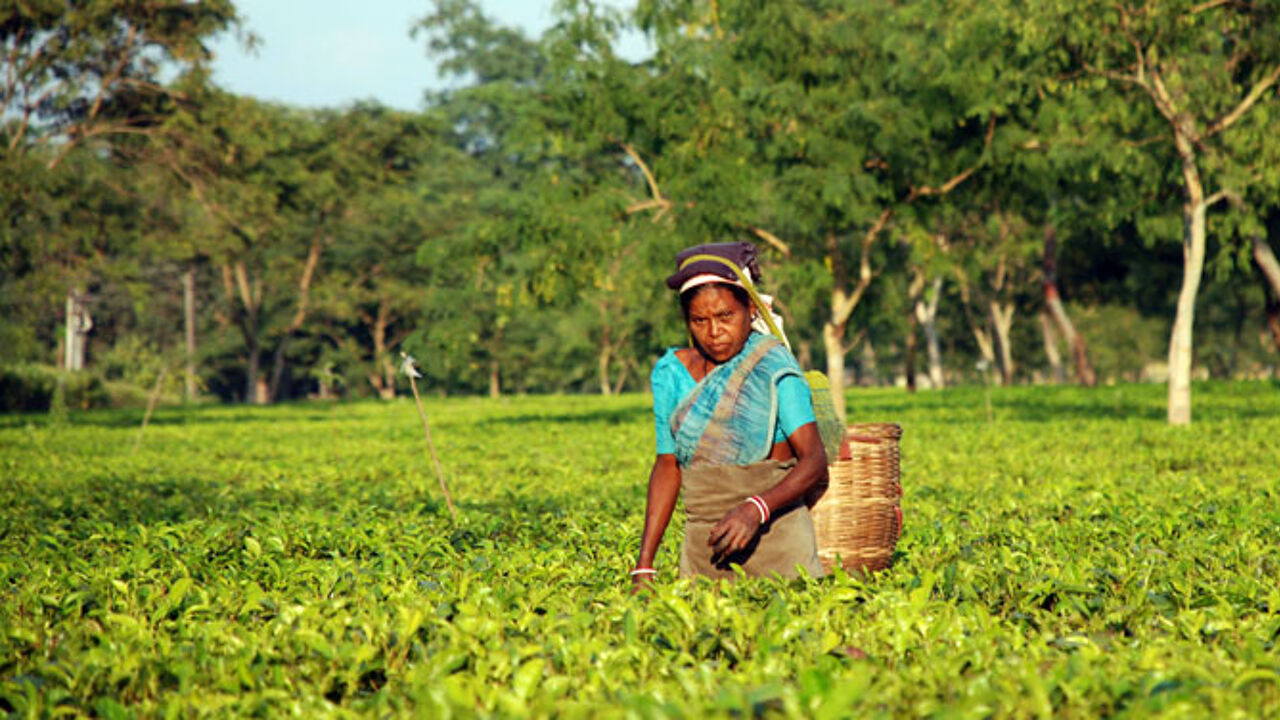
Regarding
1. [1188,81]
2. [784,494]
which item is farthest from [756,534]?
[1188,81]

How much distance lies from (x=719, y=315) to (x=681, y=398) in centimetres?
38

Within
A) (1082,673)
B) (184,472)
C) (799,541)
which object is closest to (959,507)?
(799,541)

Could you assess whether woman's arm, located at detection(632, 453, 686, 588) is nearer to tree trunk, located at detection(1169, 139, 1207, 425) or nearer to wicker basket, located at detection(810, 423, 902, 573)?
wicker basket, located at detection(810, 423, 902, 573)

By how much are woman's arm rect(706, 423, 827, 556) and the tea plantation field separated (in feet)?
0.78

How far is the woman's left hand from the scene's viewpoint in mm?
4730

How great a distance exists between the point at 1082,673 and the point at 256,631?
3.03 m

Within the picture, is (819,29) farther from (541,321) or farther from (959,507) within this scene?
(541,321)

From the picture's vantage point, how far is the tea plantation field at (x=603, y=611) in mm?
3766

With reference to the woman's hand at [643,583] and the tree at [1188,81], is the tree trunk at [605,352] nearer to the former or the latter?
the tree at [1188,81]

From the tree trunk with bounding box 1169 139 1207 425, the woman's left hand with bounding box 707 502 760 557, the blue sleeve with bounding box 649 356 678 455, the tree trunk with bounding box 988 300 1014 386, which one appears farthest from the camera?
the tree trunk with bounding box 988 300 1014 386

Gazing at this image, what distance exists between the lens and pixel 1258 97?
63.4ft

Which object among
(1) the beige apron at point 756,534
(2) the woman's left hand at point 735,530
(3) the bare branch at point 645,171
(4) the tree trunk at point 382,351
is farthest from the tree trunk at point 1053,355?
(2) the woman's left hand at point 735,530

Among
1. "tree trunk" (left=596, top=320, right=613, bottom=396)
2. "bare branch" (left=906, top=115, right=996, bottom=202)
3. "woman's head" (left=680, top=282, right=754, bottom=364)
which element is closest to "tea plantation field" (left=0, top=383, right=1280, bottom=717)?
"woman's head" (left=680, top=282, right=754, bottom=364)

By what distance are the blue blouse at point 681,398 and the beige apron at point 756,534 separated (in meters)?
0.15
